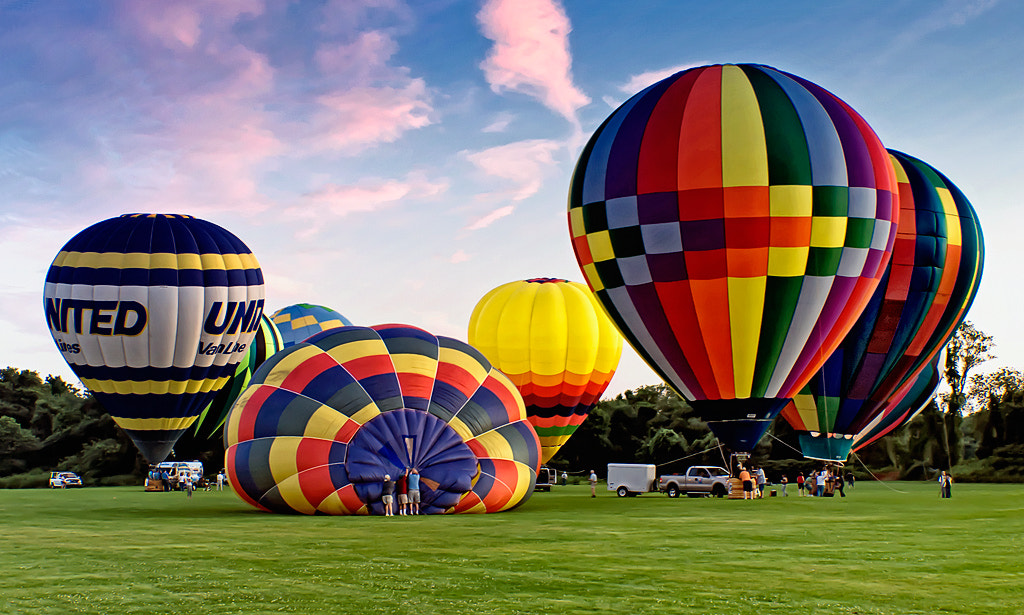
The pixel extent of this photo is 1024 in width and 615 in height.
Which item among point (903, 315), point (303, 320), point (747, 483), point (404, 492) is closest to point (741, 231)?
point (747, 483)

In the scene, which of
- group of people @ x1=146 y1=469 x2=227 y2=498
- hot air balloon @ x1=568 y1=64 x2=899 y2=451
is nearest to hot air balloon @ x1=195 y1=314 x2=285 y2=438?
group of people @ x1=146 y1=469 x2=227 y2=498

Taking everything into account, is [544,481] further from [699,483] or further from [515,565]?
[515,565]

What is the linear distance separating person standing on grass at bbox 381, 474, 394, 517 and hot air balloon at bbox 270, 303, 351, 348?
86.6 ft

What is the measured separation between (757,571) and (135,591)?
5355 millimetres

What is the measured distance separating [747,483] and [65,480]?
31.0m

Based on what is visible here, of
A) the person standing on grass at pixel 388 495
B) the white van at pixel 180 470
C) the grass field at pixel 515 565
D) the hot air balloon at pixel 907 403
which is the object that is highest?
the hot air balloon at pixel 907 403

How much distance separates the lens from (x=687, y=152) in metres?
19.9

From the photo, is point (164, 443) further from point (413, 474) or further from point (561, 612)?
point (561, 612)

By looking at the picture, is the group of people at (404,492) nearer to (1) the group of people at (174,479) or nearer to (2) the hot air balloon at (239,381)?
(2) the hot air balloon at (239,381)

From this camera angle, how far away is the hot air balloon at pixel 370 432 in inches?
671

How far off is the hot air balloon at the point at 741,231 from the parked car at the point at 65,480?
100.0 feet

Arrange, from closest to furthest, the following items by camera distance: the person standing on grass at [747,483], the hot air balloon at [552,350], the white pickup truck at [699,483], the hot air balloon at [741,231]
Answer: the hot air balloon at [741,231] < the person standing on grass at [747,483] < the white pickup truck at [699,483] < the hot air balloon at [552,350]

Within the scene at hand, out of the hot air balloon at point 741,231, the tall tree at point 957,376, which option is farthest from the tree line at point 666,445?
the hot air balloon at point 741,231

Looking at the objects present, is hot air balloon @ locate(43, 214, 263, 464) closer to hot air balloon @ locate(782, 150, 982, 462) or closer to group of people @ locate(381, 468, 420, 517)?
group of people @ locate(381, 468, 420, 517)
